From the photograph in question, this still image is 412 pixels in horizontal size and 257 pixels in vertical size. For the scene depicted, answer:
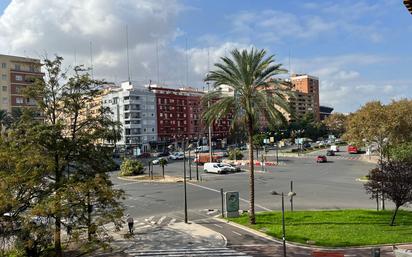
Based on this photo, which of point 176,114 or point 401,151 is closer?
point 401,151

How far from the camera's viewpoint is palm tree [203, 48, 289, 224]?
32.6m

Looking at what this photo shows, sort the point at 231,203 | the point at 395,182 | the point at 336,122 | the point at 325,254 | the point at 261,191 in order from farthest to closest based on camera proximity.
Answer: the point at 336,122, the point at 261,191, the point at 231,203, the point at 395,182, the point at 325,254

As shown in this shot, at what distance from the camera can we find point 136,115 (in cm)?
13275

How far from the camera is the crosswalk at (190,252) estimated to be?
25391 millimetres

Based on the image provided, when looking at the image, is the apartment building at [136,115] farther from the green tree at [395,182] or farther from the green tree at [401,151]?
the green tree at [395,182]

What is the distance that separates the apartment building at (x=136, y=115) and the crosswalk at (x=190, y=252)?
345ft

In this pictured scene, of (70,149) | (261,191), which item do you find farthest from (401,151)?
(70,149)

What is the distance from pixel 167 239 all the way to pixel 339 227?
12.0 metres

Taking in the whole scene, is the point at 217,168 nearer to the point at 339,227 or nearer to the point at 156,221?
the point at 156,221

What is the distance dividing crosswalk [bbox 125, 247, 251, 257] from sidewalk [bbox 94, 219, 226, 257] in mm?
521

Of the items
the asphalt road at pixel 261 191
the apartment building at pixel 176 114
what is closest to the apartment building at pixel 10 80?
the apartment building at pixel 176 114

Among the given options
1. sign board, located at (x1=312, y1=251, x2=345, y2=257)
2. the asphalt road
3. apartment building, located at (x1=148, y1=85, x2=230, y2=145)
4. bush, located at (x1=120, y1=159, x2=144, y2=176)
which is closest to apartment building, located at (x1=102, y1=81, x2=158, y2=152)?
apartment building, located at (x1=148, y1=85, x2=230, y2=145)

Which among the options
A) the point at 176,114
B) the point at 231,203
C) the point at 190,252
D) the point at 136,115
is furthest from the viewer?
the point at 176,114

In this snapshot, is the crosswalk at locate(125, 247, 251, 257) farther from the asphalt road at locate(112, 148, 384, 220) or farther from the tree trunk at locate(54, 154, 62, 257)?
the asphalt road at locate(112, 148, 384, 220)
